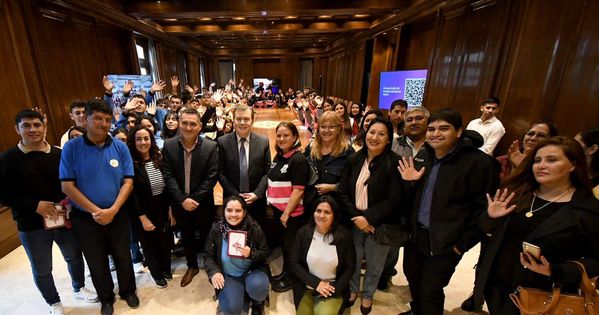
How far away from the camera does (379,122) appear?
1840 millimetres

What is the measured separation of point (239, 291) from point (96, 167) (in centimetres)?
148

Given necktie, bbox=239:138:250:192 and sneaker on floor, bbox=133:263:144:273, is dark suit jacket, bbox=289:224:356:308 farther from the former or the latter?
Result: sneaker on floor, bbox=133:263:144:273

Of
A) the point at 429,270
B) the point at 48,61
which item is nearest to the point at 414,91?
the point at 429,270

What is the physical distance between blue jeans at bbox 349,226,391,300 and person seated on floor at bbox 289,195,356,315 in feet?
0.57

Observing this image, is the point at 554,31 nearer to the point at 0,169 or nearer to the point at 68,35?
the point at 0,169

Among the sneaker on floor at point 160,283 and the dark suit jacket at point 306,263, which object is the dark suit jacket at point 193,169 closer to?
the sneaker on floor at point 160,283

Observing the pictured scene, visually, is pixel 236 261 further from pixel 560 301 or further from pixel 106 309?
pixel 560 301

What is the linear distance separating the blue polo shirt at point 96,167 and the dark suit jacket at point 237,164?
76 cm

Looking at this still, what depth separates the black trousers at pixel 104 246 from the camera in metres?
1.94

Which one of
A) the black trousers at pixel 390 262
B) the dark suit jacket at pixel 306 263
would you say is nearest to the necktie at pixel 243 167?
the dark suit jacket at pixel 306 263

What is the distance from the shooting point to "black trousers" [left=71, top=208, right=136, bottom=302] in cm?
194

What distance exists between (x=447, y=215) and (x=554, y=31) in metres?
3.21

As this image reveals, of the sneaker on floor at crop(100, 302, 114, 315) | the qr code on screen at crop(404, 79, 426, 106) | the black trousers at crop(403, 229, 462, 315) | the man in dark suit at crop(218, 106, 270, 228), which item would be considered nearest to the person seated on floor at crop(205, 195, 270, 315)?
the man in dark suit at crop(218, 106, 270, 228)

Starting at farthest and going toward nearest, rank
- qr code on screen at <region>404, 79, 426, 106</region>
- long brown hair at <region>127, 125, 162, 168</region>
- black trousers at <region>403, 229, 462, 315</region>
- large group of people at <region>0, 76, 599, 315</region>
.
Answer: qr code on screen at <region>404, 79, 426, 106</region> → long brown hair at <region>127, 125, 162, 168</region> → black trousers at <region>403, 229, 462, 315</region> → large group of people at <region>0, 76, 599, 315</region>
